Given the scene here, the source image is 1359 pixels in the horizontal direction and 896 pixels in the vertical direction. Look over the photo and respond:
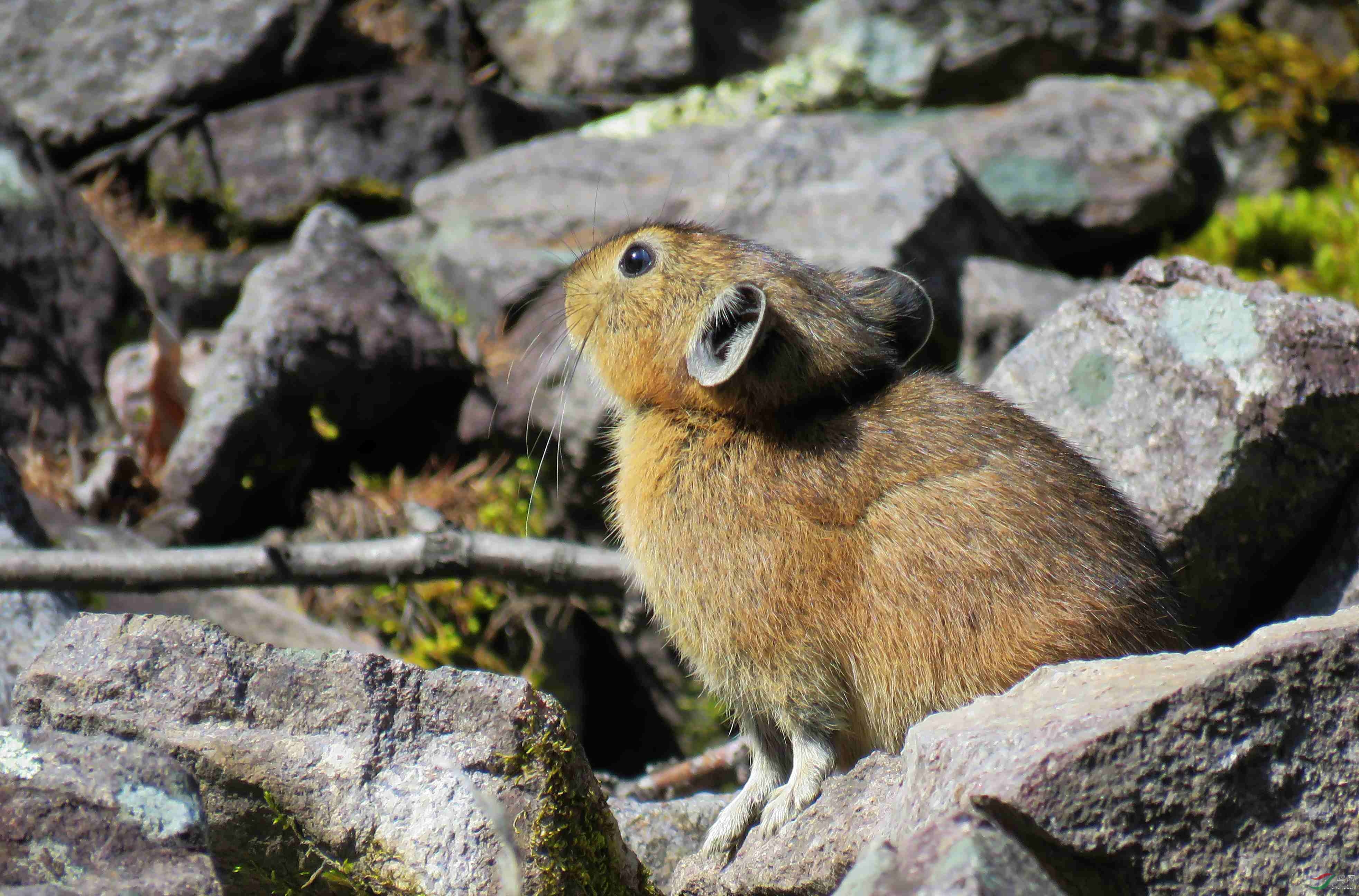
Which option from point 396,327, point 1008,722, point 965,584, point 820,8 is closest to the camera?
point 1008,722

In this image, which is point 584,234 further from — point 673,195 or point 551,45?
point 551,45

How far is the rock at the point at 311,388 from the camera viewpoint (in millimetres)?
7746

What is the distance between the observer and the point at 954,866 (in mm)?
2648

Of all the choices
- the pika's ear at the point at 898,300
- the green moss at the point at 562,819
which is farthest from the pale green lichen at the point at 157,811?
the pika's ear at the point at 898,300

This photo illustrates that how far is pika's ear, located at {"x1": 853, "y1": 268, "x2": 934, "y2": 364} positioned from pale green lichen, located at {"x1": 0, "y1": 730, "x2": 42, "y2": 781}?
3.68 m

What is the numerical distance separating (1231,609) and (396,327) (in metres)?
5.50

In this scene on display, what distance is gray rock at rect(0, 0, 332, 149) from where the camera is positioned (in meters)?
10.1

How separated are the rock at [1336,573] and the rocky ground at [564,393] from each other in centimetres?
2

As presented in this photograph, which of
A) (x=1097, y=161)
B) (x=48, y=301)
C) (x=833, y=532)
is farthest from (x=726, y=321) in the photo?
(x=1097, y=161)

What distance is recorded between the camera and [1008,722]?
3.27 metres

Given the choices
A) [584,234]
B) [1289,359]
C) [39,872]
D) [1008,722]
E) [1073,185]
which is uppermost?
[39,872]

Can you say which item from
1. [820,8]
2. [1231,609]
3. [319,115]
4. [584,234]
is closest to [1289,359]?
[1231,609]

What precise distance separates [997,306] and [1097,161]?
7.69 ft

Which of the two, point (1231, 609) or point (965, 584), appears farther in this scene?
point (1231, 609)
